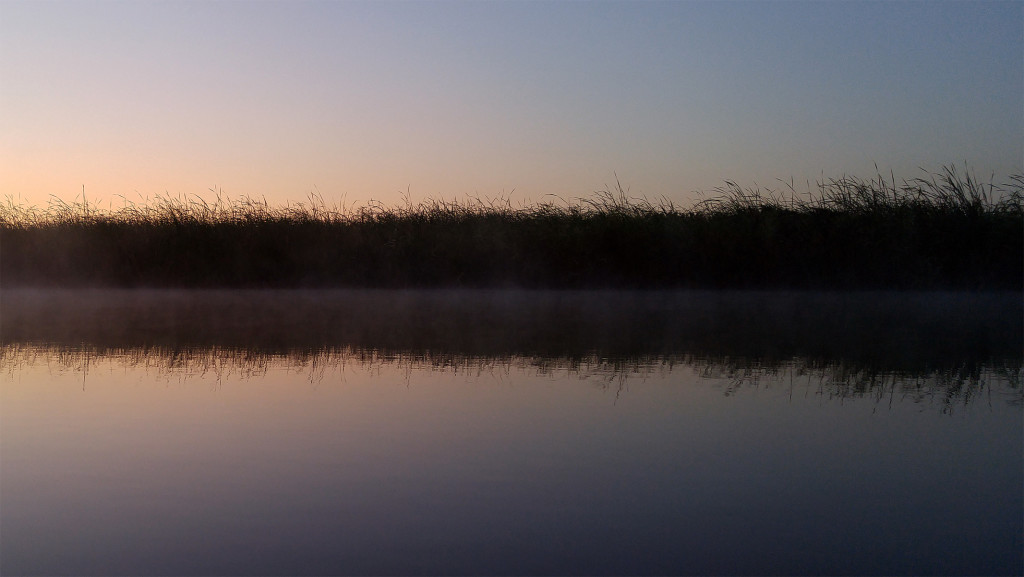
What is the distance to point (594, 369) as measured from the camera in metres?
2.35

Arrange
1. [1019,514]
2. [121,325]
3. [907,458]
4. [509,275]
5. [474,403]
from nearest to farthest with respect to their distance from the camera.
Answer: [1019,514], [907,458], [474,403], [121,325], [509,275]

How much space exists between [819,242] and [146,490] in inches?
213

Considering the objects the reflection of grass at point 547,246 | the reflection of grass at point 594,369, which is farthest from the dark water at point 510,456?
the reflection of grass at point 547,246

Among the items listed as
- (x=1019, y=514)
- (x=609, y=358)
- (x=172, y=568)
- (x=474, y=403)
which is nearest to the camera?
(x=172, y=568)

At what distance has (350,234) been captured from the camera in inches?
257

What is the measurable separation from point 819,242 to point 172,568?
220 inches

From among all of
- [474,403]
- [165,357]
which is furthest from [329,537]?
[165,357]

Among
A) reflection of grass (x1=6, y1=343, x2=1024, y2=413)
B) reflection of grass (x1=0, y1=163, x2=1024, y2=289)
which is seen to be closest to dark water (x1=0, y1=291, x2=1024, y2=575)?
reflection of grass (x1=6, y1=343, x2=1024, y2=413)

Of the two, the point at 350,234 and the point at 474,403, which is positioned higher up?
the point at 350,234

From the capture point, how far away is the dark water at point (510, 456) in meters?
1.00

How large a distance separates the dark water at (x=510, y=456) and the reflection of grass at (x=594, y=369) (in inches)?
0.6

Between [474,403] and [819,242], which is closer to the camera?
[474,403]

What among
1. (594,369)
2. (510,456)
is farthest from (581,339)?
(510,456)

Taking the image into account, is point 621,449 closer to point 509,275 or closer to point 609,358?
point 609,358
